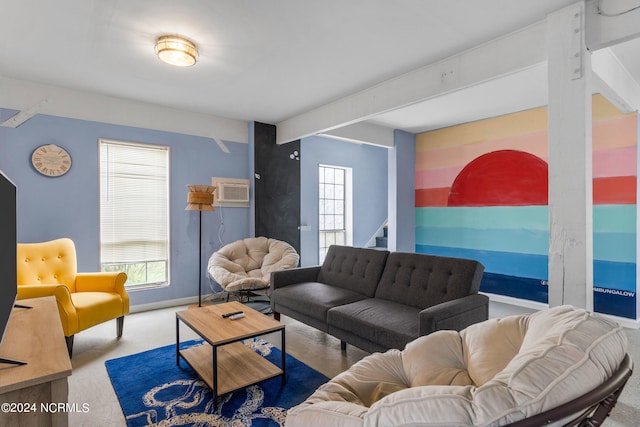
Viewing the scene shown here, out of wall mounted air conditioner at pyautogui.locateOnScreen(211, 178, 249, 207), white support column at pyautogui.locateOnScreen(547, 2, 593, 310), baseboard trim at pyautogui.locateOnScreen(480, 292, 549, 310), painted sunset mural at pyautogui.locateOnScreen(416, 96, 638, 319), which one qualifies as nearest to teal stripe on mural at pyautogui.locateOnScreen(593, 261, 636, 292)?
painted sunset mural at pyautogui.locateOnScreen(416, 96, 638, 319)

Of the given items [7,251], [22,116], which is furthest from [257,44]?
[22,116]

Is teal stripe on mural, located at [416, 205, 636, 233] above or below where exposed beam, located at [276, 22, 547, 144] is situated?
below

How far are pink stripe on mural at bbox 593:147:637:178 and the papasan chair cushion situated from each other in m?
3.88

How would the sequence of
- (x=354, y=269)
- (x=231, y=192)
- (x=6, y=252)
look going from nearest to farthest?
1. (x=6, y=252)
2. (x=354, y=269)
3. (x=231, y=192)

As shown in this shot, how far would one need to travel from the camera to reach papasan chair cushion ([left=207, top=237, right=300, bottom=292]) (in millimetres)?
4145

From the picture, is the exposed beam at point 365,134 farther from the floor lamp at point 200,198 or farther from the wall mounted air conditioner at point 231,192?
the floor lamp at point 200,198

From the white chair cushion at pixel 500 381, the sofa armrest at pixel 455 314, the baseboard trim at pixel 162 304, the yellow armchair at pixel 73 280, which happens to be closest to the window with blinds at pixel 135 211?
the baseboard trim at pixel 162 304

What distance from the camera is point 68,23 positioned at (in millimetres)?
2545

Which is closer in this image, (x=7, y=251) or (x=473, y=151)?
(x=7, y=251)

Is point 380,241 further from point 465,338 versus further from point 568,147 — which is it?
point 465,338

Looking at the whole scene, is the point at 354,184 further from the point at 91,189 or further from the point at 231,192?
the point at 91,189

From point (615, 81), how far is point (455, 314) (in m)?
2.72

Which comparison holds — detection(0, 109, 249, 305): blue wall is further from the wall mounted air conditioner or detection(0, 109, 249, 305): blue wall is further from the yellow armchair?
the yellow armchair

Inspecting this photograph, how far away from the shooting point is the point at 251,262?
4742 mm
